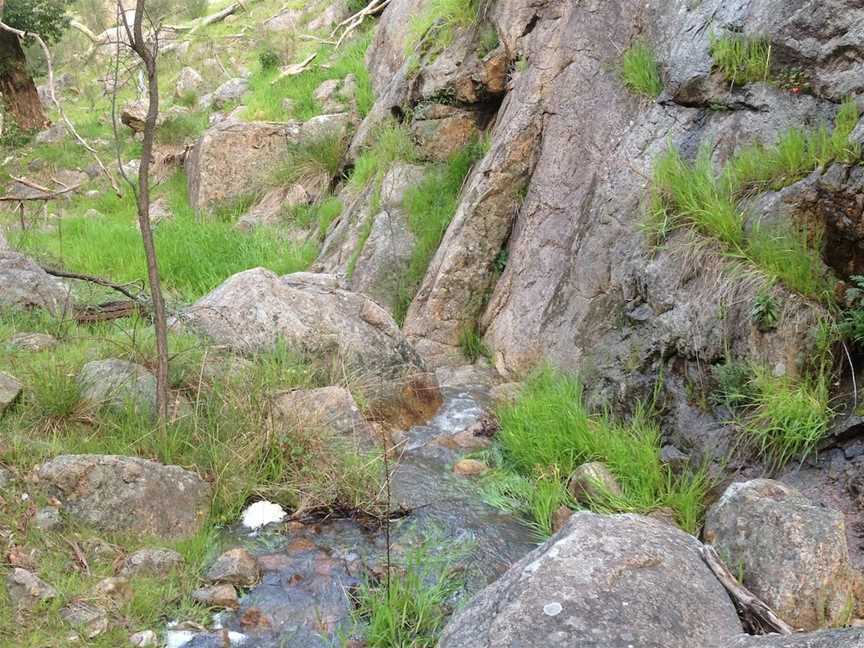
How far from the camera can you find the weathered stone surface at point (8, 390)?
4.00m

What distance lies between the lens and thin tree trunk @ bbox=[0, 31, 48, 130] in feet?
44.2

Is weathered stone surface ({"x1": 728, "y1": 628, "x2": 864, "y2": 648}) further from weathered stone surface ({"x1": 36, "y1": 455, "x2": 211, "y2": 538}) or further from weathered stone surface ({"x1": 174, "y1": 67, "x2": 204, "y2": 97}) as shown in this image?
weathered stone surface ({"x1": 174, "y1": 67, "x2": 204, "y2": 97})

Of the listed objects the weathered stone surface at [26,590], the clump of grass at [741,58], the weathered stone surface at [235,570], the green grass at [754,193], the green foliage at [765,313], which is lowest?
the weathered stone surface at [235,570]

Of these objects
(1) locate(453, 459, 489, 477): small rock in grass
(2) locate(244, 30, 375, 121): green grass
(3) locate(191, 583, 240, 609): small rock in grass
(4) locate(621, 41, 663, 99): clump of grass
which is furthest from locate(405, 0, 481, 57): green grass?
(3) locate(191, 583, 240, 609): small rock in grass

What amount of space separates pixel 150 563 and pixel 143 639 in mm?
435

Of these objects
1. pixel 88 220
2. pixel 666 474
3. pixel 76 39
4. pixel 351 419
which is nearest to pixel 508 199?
pixel 351 419

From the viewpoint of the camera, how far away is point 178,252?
333 inches

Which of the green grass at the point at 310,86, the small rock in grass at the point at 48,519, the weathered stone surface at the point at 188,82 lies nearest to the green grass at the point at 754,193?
the small rock in grass at the point at 48,519

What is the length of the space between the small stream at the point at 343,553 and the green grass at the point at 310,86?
7375 mm

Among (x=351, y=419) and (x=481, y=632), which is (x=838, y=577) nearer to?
(x=481, y=632)

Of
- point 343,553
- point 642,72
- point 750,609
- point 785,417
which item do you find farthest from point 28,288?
point 750,609

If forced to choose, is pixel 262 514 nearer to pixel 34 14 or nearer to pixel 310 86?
pixel 310 86

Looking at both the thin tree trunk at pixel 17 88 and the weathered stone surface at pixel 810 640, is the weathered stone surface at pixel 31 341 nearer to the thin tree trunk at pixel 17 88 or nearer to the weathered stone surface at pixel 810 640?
the weathered stone surface at pixel 810 640

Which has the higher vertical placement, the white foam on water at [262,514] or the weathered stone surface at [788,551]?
the weathered stone surface at [788,551]
